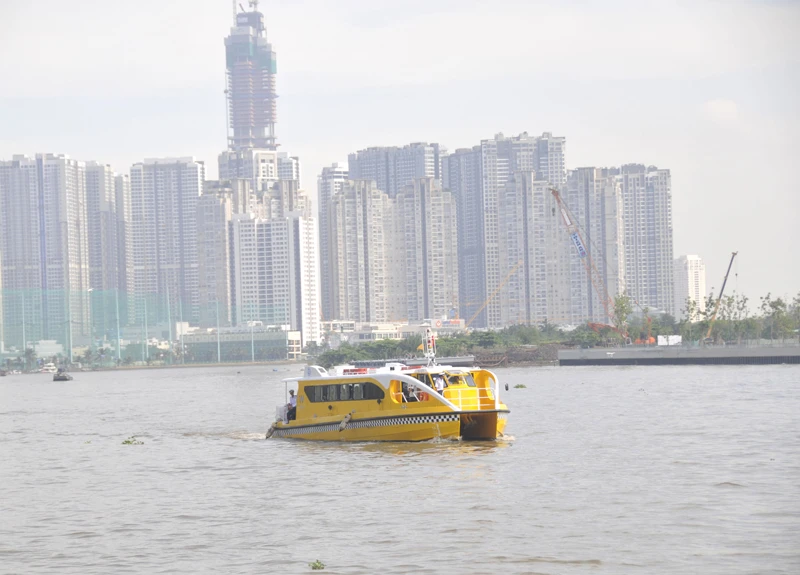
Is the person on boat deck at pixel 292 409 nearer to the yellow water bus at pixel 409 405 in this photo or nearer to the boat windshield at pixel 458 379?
the yellow water bus at pixel 409 405

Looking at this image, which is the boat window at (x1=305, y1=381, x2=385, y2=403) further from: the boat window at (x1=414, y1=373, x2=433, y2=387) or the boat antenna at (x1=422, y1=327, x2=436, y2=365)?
the boat antenna at (x1=422, y1=327, x2=436, y2=365)

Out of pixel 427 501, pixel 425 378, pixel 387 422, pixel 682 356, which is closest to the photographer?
pixel 427 501

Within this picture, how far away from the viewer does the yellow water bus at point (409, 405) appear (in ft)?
109

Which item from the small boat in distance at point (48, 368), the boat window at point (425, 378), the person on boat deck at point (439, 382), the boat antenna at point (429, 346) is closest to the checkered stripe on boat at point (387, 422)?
the person on boat deck at point (439, 382)

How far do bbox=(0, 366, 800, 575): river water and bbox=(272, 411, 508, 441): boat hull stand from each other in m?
0.38

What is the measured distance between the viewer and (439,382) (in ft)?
112

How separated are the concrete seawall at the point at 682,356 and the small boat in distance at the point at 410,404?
74.1m

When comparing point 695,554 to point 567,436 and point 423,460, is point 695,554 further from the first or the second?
point 567,436

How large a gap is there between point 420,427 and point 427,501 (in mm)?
9321

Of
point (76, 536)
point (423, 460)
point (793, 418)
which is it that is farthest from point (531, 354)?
point (76, 536)

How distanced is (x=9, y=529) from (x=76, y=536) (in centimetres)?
197

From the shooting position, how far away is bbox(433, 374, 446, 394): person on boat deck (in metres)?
33.8

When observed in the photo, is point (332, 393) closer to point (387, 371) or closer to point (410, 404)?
point (387, 371)

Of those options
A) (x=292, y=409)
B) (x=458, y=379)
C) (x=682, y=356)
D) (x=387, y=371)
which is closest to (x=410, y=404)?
(x=387, y=371)
